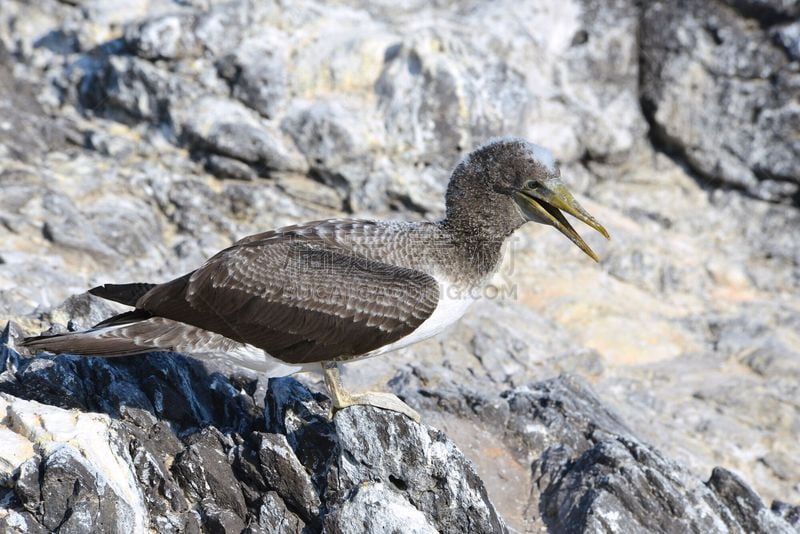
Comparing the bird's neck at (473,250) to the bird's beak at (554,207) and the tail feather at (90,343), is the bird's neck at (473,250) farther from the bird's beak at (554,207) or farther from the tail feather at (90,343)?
the tail feather at (90,343)

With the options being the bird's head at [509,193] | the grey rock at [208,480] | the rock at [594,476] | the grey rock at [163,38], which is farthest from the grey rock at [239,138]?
the grey rock at [208,480]

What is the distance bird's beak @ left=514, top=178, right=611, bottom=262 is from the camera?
805 centimetres

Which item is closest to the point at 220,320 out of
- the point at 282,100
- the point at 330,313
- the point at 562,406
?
the point at 330,313

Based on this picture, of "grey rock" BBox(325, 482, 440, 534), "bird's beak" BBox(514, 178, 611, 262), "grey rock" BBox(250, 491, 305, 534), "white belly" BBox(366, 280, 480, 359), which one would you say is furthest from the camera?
"bird's beak" BBox(514, 178, 611, 262)

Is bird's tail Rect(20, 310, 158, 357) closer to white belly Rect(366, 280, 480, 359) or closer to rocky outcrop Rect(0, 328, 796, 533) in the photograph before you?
rocky outcrop Rect(0, 328, 796, 533)

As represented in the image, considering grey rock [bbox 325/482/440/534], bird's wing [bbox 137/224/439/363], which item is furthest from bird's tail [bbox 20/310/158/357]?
grey rock [bbox 325/482/440/534]

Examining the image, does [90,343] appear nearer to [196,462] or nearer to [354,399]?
[196,462]

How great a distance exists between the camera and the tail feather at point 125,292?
8.31 meters

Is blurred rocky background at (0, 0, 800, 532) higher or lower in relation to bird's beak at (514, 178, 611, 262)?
lower

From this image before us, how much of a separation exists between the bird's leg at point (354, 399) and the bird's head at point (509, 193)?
5.69ft

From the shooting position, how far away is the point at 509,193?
27.1 feet

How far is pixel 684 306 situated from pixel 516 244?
3.39m

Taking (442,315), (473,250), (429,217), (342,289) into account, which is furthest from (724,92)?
(342,289)

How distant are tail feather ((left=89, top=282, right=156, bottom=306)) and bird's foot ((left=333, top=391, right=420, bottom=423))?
213 cm
